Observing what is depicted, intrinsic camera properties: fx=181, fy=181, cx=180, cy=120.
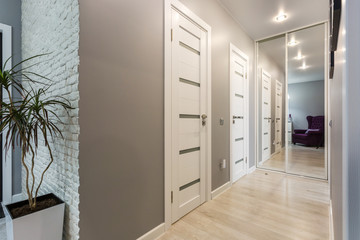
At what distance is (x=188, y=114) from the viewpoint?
209 cm

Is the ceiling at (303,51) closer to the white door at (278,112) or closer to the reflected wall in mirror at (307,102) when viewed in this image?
the reflected wall in mirror at (307,102)

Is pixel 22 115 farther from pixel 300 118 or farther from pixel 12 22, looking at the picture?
pixel 300 118

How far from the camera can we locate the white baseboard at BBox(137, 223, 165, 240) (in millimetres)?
1565

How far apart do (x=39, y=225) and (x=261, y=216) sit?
2.01 meters

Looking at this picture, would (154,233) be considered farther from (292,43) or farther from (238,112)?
(292,43)

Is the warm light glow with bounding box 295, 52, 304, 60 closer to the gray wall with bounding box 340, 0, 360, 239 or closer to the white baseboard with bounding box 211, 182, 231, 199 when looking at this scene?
the white baseboard with bounding box 211, 182, 231, 199

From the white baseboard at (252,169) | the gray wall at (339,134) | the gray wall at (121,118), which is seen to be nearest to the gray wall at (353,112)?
the gray wall at (339,134)

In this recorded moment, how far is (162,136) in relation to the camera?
1.74 metres

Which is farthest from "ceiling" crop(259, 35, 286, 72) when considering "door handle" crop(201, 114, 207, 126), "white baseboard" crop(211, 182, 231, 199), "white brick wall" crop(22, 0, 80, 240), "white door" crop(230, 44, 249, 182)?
"white brick wall" crop(22, 0, 80, 240)

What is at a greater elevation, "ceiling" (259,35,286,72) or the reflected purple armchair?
"ceiling" (259,35,286,72)

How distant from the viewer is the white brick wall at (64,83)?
47.6 inches

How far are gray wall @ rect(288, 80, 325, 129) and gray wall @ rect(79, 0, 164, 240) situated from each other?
3.40 m

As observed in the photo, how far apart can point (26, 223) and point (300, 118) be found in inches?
201

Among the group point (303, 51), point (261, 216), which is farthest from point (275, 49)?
point (261, 216)
